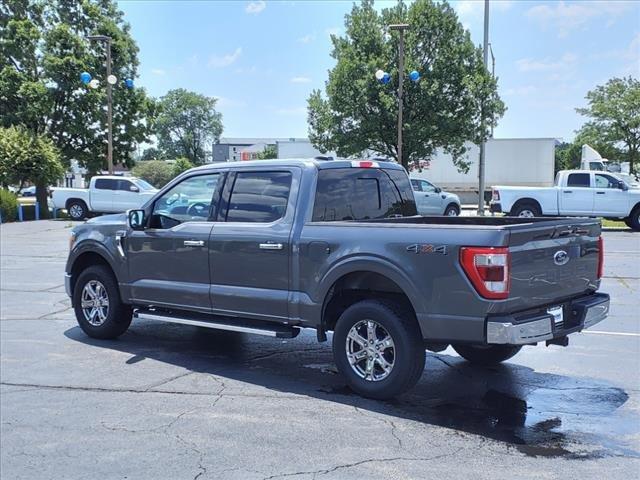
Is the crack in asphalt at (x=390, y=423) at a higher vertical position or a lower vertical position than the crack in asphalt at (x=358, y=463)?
lower

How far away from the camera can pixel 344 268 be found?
5352mm

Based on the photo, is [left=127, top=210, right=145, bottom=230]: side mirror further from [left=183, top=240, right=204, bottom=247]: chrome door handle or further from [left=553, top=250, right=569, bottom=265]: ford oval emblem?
[left=553, top=250, right=569, bottom=265]: ford oval emblem

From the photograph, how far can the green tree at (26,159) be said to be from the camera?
3020cm

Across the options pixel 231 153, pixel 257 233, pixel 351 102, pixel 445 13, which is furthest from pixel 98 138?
pixel 231 153

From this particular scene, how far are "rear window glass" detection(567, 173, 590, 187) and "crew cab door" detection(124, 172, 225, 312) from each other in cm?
1879

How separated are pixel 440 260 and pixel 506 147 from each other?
36.6m

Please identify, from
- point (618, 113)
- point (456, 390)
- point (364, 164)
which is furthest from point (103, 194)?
point (618, 113)

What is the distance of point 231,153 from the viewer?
8750cm

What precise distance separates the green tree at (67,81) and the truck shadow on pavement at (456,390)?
2818 centimetres

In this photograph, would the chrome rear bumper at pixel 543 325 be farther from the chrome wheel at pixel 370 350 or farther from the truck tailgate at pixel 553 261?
the chrome wheel at pixel 370 350

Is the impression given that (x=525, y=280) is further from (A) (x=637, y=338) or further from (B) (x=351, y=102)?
(B) (x=351, y=102)

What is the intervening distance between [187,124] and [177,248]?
12025 centimetres

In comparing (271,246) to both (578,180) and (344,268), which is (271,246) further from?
(578,180)

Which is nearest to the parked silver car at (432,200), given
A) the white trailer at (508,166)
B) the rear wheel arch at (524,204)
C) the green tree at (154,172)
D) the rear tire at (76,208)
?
the rear wheel arch at (524,204)
